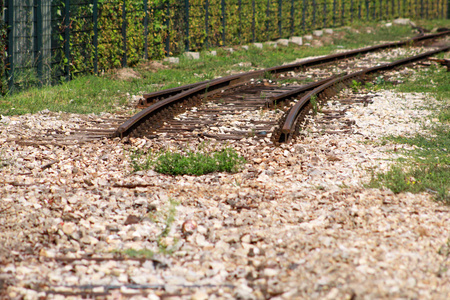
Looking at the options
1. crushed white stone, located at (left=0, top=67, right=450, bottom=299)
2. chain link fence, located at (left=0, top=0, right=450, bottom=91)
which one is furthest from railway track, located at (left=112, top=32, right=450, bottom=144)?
chain link fence, located at (left=0, top=0, right=450, bottom=91)

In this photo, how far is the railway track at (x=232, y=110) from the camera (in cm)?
746

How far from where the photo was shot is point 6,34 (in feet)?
31.9

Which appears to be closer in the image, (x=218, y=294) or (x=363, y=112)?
(x=218, y=294)

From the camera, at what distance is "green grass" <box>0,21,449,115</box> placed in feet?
30.2

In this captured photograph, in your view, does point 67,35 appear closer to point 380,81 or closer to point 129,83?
point 129,83

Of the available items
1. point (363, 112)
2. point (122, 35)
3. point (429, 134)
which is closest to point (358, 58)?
point (122, 35)

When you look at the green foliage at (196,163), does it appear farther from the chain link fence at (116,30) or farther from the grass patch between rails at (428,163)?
the chain link fence at (116,30)

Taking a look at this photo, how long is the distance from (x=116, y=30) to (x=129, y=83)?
215 cm

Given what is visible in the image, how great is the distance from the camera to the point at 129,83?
11.9 m

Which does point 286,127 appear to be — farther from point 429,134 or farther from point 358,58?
point 358,58

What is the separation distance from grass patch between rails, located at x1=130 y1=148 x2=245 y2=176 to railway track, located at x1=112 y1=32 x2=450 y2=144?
1075 mm

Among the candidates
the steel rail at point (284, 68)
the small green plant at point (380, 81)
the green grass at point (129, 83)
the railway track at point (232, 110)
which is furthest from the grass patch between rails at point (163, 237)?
the small green plant at point (380, 81)

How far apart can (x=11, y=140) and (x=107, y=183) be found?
222 centimetres

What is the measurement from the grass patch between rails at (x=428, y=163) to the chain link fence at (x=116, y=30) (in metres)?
6.96
